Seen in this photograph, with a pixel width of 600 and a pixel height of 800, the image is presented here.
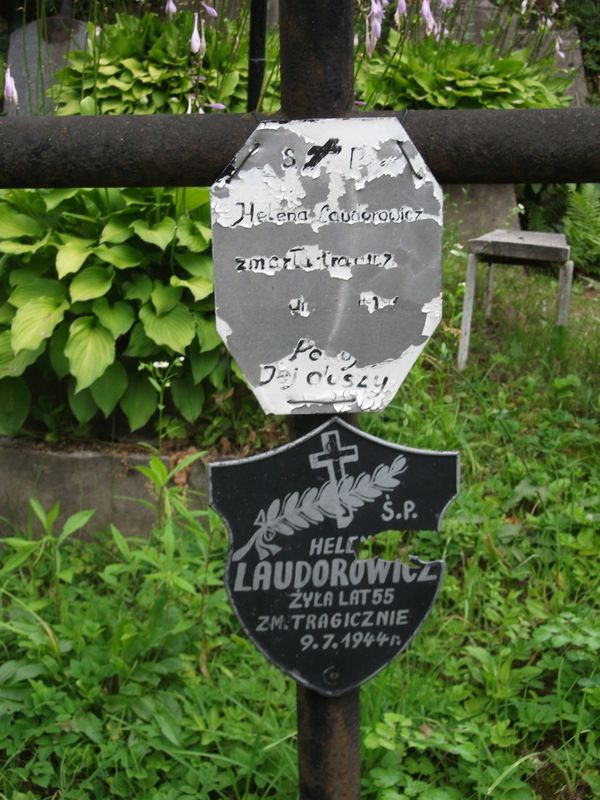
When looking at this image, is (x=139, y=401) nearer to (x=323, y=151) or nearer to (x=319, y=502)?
(x=319, y=502)

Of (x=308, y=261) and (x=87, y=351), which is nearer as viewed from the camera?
(x=308, y=261)

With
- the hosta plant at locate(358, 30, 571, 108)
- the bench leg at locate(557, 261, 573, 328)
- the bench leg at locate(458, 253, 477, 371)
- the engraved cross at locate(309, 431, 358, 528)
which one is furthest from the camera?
the hosta plant at locate(358, 30, 571, 108)

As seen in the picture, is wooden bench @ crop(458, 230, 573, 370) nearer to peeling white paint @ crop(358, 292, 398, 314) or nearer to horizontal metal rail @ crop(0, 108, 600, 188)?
horizontal metal rail @ crop(0, 108, 600, 188)

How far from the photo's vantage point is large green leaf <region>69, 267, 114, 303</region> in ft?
10.7

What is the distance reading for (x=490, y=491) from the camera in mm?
3150

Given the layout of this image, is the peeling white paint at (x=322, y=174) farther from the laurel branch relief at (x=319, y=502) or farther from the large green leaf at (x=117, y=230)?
the large green leaf at (x=117, y=230)

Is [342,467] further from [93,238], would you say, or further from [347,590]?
[93,238]

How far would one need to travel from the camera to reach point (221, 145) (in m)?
1.52

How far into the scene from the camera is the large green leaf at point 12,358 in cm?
329

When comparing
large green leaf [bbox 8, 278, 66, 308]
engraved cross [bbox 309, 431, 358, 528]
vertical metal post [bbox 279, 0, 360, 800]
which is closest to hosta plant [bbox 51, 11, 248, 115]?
large green leaf [bbox 8, 278, 66, 308]

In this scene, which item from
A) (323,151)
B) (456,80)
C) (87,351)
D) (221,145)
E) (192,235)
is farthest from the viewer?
(456,80)

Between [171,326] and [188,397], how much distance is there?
253 mm

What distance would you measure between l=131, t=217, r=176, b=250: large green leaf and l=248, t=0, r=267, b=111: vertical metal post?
1.73 ft

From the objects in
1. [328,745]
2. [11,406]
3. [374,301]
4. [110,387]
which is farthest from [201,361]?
[374,301]
